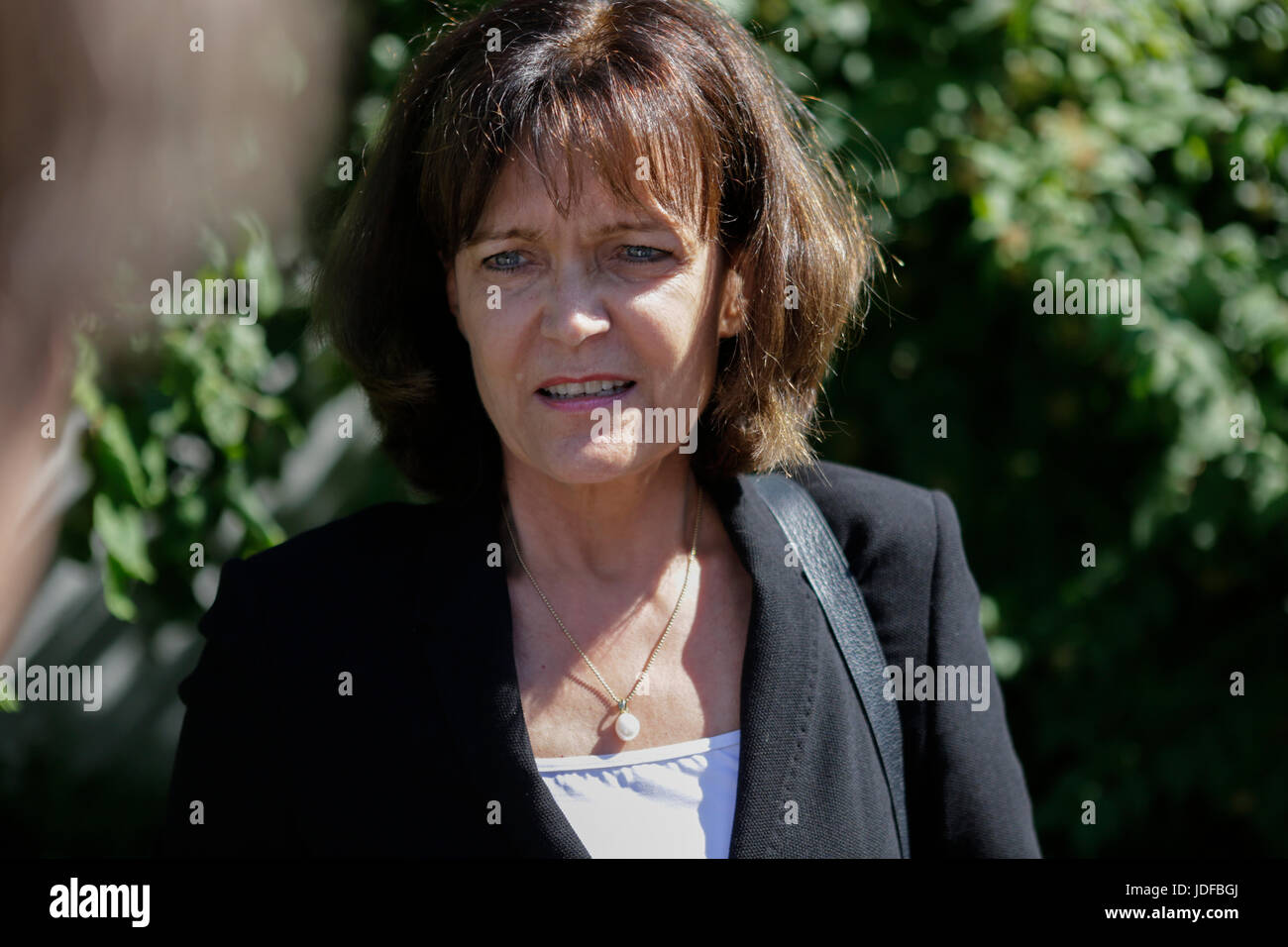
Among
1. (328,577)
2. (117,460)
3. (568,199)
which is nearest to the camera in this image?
(568,199)

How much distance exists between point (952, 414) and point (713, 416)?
1.15m

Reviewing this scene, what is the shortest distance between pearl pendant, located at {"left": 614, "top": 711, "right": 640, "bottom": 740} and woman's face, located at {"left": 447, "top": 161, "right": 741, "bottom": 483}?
0.35 m

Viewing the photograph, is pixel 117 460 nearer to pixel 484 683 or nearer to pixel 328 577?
pixel 328 577

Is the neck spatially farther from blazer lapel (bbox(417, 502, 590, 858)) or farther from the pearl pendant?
the pearl pendant

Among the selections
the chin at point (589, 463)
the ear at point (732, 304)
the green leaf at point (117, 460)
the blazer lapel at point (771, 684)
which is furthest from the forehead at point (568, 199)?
the green leaf at point (117, 460)

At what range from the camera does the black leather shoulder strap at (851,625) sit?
68.7 inches

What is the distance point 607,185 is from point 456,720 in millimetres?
770

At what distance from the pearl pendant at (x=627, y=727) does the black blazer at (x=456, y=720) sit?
0.15 m

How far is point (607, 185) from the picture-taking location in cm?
163

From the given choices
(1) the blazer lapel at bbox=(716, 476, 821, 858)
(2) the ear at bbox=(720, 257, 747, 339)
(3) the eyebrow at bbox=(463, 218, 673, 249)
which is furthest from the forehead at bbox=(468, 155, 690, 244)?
(1) the blazer lapel at bbox=(716, 476, 821, 858)

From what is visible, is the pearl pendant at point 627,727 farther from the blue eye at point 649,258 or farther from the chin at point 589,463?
the blue eye at point 649,258

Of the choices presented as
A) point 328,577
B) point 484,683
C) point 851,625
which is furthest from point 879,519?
point 328,577

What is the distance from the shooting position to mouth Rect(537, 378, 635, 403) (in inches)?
66.0

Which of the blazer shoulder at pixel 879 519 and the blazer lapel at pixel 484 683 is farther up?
the blazer shoulder at pixel 879 519
